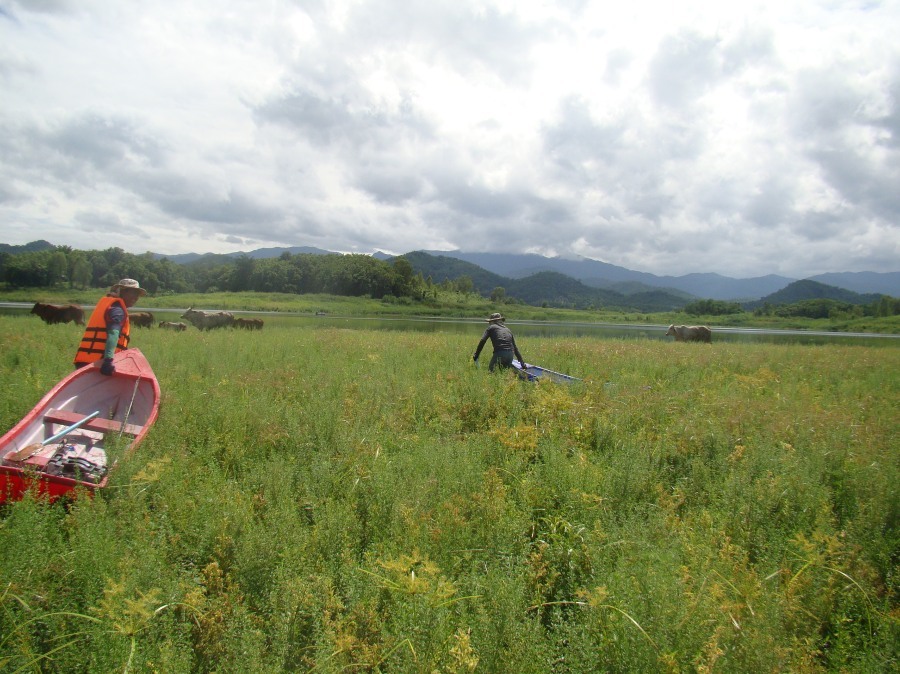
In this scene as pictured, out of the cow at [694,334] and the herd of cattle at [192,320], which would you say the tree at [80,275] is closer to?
the herd of cattle at [192,320]

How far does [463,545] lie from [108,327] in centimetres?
624

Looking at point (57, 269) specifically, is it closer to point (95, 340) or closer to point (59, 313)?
point (59, 313)

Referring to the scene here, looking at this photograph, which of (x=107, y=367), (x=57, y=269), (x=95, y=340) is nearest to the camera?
(x=107, y=367)

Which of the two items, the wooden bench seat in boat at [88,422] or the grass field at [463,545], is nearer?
the grass field at [463,545]

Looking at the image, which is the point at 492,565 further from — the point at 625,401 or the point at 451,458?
the point at 625,401

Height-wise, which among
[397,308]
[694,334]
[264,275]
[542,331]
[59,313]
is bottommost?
[542,331]

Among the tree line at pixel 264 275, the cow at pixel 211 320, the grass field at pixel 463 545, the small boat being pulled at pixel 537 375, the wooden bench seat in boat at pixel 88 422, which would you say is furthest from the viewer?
the tree line at pixel 264 275

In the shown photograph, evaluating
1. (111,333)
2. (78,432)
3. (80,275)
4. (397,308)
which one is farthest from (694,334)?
(80,275)

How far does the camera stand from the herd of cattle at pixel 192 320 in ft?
69.4

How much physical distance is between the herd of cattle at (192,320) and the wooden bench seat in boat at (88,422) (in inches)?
546

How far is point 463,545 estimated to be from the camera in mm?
3764

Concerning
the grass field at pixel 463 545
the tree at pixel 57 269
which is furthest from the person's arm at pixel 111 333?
the tree at pixel 57 269

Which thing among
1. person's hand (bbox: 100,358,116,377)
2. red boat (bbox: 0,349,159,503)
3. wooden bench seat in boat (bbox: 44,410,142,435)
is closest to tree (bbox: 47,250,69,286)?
red boat (bbox: 0,349,159,503)

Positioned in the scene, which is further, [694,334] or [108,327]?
[694,334]
